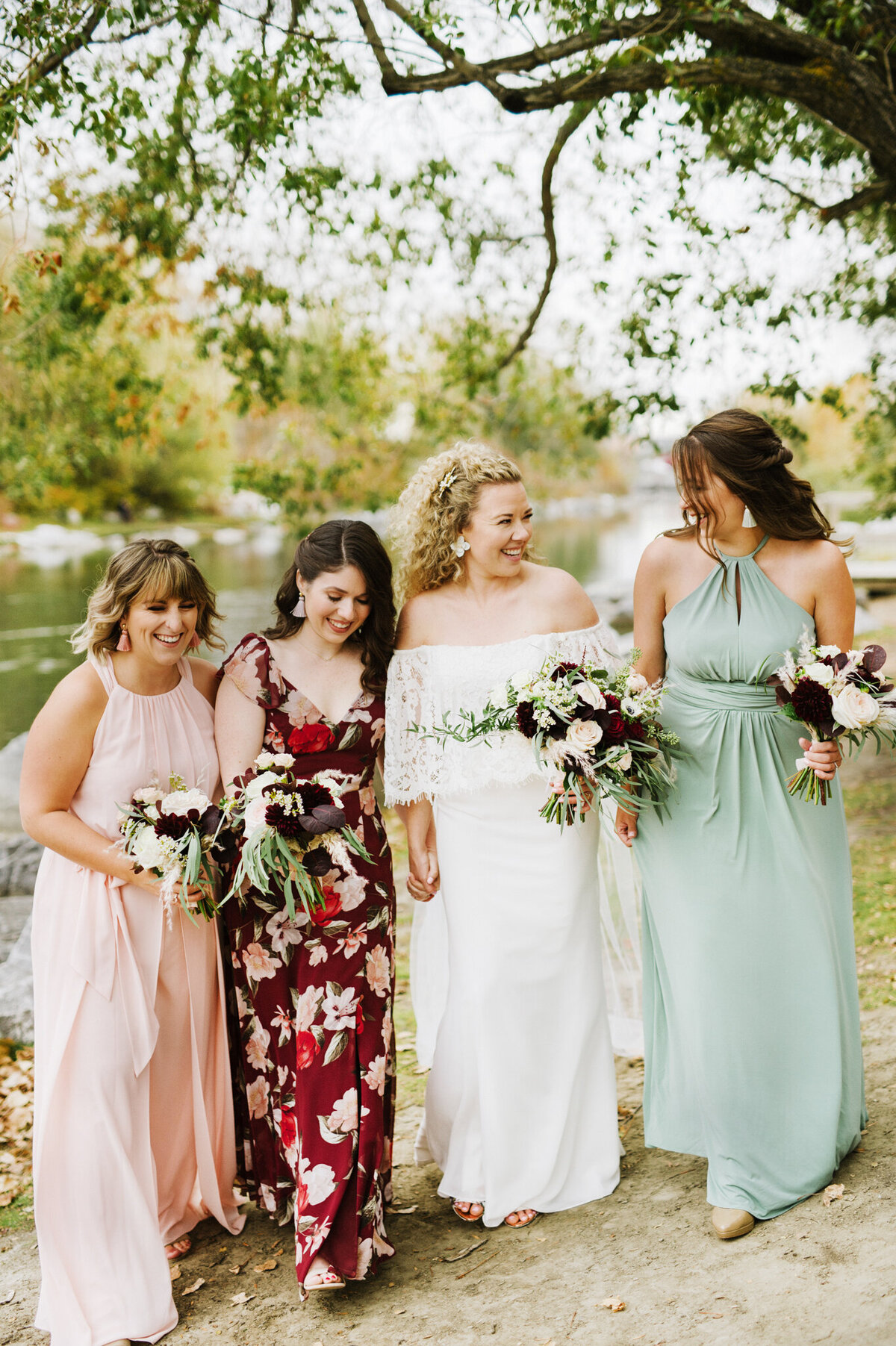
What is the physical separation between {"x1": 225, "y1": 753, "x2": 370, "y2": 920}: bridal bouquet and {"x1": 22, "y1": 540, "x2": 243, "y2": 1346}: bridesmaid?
0.38m

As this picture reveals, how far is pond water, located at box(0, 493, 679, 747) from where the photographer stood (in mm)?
16625

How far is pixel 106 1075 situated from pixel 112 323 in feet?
30.8

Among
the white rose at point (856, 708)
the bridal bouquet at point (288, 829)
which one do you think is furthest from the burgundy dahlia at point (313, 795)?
the white rose at point (856, 708)

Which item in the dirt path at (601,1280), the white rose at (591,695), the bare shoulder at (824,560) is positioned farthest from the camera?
the bare shoulder at (824,560)

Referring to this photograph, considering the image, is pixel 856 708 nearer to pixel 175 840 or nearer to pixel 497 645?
pixel 497 645

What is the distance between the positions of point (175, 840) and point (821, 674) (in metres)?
1.99

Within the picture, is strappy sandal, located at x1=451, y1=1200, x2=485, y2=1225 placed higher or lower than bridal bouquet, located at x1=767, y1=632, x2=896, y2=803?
lower

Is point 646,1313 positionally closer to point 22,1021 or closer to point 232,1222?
point 232,1222

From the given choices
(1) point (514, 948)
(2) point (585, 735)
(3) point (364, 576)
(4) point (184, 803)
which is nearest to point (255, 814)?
(4) point (184, 803)

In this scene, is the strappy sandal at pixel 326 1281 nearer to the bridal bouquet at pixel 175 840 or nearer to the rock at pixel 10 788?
the bridal bouquet at pixel 175 840

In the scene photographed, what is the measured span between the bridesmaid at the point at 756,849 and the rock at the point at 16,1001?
4.10 m

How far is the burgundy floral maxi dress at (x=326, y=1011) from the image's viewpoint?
11.3ft

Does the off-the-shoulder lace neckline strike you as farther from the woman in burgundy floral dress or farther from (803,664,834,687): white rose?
(803,664,834,687): white rose

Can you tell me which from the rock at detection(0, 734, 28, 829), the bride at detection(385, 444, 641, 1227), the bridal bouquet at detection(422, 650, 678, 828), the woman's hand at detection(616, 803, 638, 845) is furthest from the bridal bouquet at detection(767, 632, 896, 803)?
the rock at detection(0, 734, 28, 829)
